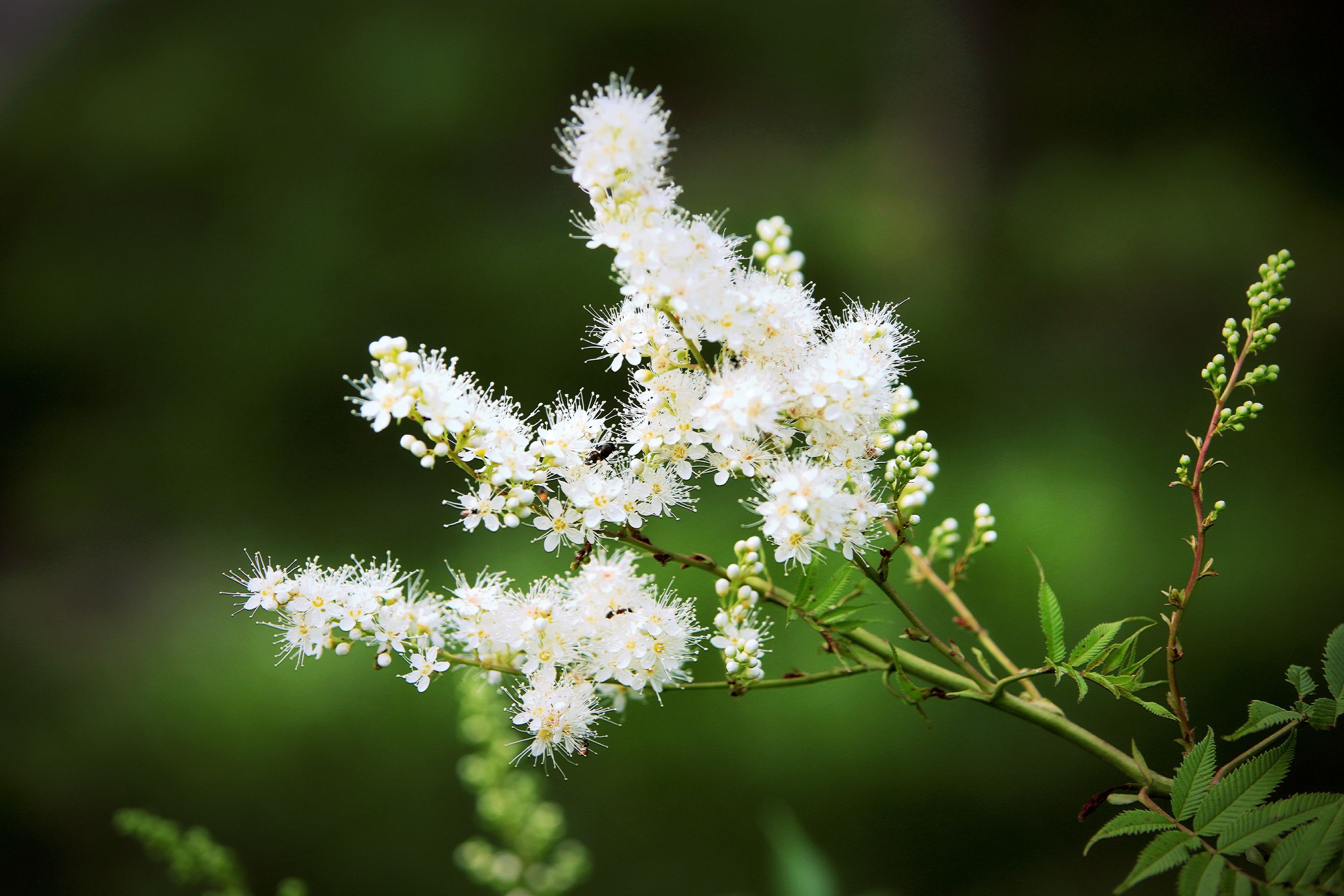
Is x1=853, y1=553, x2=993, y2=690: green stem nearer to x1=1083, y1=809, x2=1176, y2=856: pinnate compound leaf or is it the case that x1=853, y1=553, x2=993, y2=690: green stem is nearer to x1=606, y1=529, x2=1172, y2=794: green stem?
x1=606, y1=529, x2=1172, y2=794: green stem

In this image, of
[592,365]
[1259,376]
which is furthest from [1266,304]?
[592,365]

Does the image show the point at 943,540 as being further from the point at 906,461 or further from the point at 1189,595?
the point at 1189,595

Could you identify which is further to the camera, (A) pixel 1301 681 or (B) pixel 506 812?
(B) pixel 506 812

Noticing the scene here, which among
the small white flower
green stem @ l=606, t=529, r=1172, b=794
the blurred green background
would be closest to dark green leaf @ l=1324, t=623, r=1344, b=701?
green stem @ l=606, t=529, r=1172, b=794

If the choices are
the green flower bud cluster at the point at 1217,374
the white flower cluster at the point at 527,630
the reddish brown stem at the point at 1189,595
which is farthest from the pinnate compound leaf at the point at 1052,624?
the white flower cluster at the point at 527,630

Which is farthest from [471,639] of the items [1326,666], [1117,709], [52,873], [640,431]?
[52,873]

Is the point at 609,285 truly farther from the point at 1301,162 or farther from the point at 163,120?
the point at 1301,162

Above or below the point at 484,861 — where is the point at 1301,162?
above
